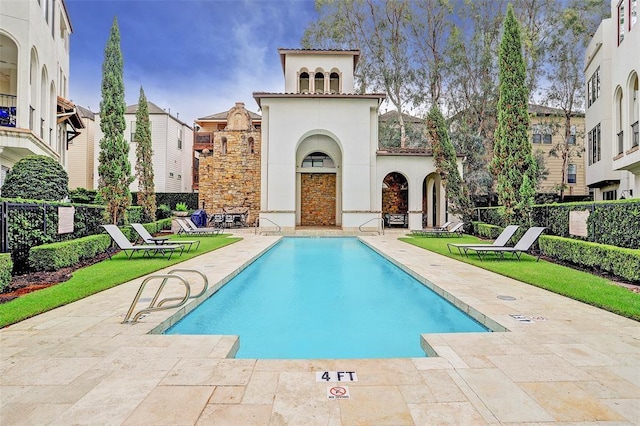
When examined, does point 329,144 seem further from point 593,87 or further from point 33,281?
point 33,281

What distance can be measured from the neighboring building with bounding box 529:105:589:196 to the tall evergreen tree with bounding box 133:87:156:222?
25782mm

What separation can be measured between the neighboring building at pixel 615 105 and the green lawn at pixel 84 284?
55.4 ft

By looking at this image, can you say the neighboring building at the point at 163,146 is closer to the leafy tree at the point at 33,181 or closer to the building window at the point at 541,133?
the leafy tree at the point at 33,181

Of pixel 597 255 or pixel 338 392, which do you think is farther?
pixel 597 255

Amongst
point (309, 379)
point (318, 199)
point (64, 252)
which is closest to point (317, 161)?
point (318, 199)

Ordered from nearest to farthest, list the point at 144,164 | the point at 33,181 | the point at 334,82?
the point at 33,181
the point at 144,164
the point at 334,82

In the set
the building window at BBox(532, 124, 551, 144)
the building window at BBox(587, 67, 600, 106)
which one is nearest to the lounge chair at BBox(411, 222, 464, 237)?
the building window at BBox(587, 67, 600, 106)

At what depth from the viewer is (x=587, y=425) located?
2396 millimetres

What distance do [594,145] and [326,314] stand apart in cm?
2230

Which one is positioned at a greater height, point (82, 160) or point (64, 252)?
point (82, 160)

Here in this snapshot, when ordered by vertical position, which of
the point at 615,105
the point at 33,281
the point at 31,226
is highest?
the point at 615,105

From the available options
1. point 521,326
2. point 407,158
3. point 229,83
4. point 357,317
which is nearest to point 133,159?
point 229,83

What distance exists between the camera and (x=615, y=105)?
16453mm

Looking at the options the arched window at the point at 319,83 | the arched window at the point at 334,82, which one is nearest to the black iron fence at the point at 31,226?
the arched window at the point at 319,83
